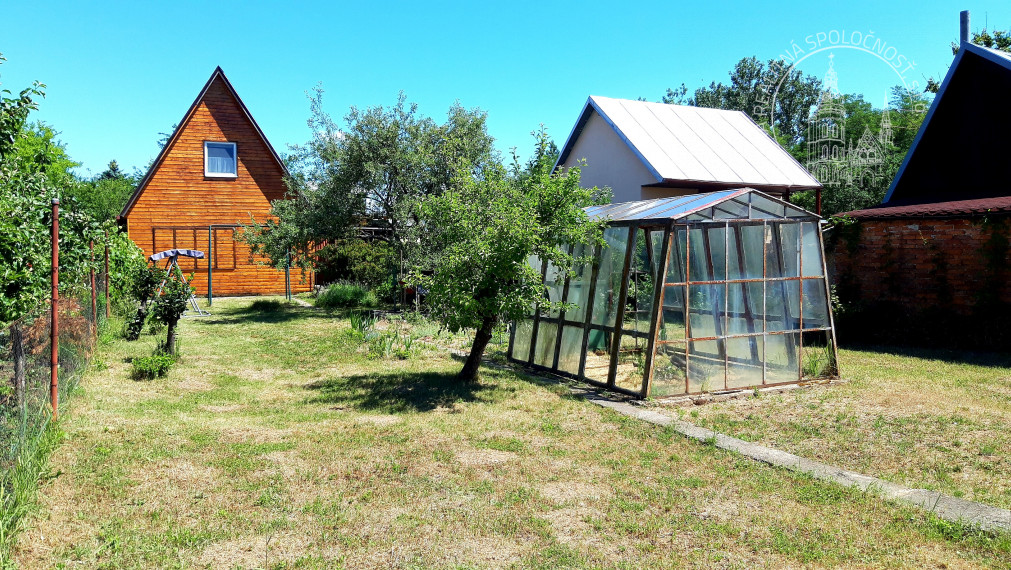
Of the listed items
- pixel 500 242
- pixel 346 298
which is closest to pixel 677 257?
pixel 500 242

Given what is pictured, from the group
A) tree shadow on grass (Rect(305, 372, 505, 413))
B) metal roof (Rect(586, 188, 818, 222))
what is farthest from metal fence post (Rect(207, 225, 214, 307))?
metal roof (Rect(586, 188, 818, 222))

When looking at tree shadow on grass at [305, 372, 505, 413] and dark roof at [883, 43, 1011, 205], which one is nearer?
tree shadow on grass at [305, 372, 505, 413]

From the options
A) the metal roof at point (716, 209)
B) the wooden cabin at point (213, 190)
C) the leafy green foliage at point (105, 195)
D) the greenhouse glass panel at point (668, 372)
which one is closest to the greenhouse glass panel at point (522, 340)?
the metal roof at point (716, 209)

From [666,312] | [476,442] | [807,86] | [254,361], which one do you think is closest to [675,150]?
[666,312]

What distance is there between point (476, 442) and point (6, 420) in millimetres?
4288

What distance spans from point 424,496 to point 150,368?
6209 millimetres

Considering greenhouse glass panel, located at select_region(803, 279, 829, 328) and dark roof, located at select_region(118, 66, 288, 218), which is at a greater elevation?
dark roof, located at select_region(118, 66, 288, 218)

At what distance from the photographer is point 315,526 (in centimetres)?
509

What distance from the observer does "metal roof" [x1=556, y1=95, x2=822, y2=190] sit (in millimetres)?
19484

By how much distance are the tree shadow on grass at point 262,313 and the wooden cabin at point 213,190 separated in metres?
3.79

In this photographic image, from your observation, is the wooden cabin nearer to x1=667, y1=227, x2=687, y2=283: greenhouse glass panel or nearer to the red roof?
x1=667, y1=227, x2=687, y2=283: greenhouse glass panel

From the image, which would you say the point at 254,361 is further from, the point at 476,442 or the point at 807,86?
the point at 807,86

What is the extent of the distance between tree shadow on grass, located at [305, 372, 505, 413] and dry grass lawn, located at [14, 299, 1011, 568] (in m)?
0.07

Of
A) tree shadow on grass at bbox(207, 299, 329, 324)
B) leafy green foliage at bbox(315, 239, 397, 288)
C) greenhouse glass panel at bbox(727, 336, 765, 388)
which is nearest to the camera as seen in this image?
greenhouse glass panel at bbox(727, 336, 765, 388)
